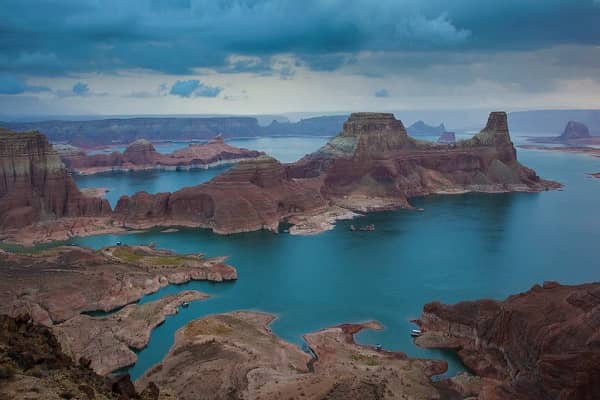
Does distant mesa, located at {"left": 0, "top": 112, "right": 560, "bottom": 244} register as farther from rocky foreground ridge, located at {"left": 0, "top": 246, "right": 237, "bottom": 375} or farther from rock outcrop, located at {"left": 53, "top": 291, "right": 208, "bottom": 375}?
rock outcrop, located at {"left": 53, "top": 291, "right": 208, "bottom": 375}

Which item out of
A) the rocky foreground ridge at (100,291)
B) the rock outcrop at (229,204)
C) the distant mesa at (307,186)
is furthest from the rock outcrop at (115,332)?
the distant mesa at (307,186)

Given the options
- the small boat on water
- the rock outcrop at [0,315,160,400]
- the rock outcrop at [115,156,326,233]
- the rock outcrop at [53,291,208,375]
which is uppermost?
the rock outcrop at [0,315,160,400]

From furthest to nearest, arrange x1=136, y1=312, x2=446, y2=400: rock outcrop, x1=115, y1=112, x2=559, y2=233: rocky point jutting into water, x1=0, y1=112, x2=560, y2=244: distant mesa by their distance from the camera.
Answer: x1=115, y1=112, x2=559, y2=233: rocky point jutting into water
x1=0, y1=112, x2=560, y2=244: distant mesa
x1=136, y1=312, x2=446, y2=400: rock outcrop

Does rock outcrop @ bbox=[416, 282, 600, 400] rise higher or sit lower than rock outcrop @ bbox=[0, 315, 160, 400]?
lower

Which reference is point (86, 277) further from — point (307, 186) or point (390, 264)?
point (307, 186)

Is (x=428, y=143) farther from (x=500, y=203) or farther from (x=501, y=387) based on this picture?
(x=501, y=387)

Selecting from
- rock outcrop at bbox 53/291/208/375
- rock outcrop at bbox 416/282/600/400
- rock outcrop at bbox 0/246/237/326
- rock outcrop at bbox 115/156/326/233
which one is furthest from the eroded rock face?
rock outcrop at bbox 416/282/600/400
